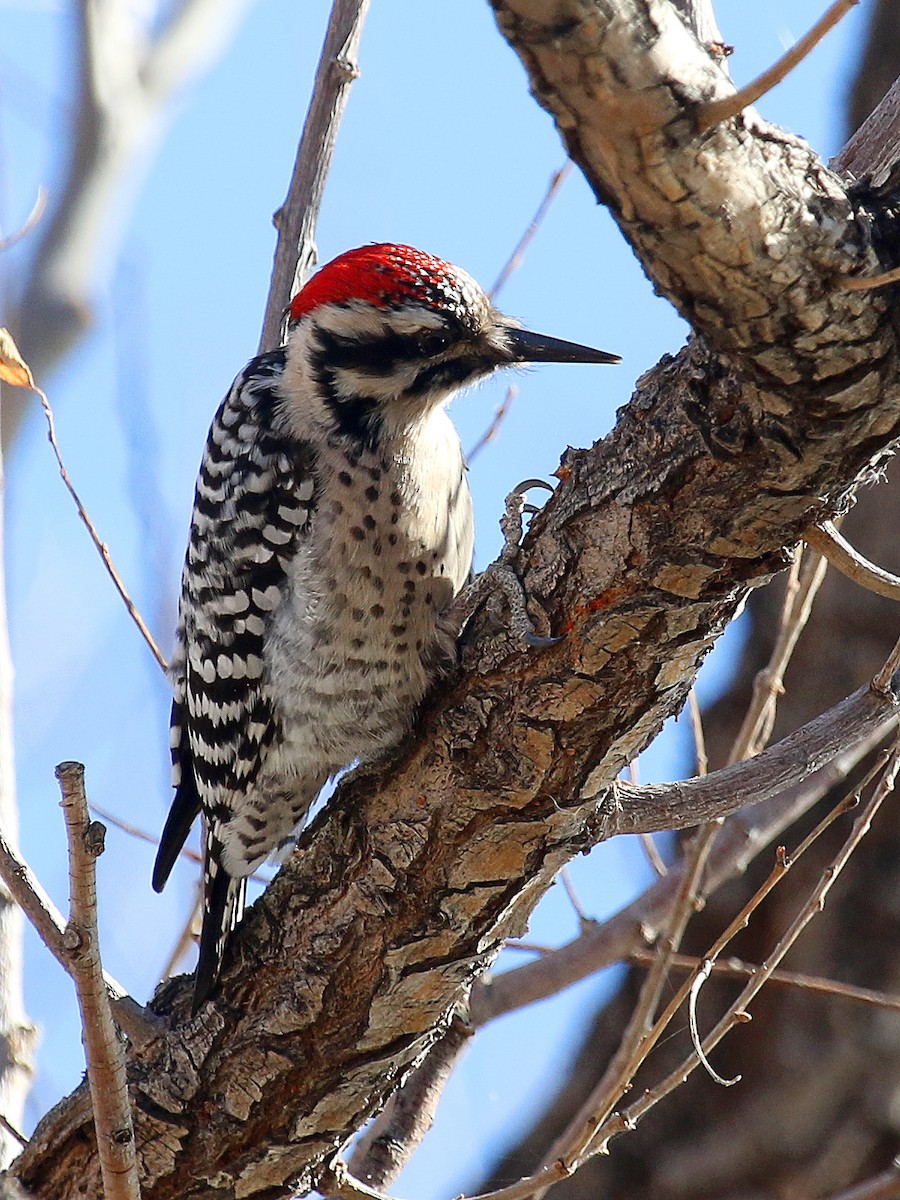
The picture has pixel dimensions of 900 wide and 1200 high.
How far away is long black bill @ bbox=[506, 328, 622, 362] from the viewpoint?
3.18 metres

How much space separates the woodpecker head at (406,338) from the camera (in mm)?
3209

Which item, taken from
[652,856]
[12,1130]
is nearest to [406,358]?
[652,856]

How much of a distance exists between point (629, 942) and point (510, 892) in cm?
68

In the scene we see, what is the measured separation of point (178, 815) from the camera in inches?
140

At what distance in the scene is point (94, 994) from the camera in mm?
1878

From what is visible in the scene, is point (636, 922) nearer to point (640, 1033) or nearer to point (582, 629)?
point (640, 1033)

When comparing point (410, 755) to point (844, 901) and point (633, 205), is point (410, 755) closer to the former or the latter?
point (633, 205)

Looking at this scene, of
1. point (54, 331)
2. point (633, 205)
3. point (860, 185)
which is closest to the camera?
point (633, 205)

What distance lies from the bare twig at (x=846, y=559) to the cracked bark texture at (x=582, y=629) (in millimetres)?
58

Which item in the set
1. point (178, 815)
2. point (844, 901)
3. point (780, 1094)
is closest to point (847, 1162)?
point (780, 1094)

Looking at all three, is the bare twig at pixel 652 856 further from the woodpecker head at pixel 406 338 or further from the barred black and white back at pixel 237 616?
the woodpecker head at pixel 406 338

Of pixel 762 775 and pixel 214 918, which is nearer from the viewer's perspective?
pixel 762 775

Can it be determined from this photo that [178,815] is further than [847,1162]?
No

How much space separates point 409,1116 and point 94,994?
5.65 feet
